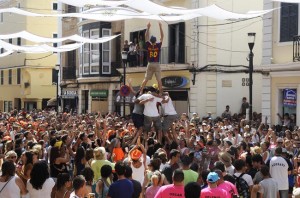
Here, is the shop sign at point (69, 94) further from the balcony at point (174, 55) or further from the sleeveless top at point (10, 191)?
the sleeveless top at point (10, 191)

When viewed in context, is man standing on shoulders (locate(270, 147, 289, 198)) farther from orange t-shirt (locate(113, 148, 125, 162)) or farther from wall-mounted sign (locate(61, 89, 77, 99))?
wall-mounted sign (locate(61, 89, 77, 99))

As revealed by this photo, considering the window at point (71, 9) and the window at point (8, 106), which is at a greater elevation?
the window at point (71, 9)

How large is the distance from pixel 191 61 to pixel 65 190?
63.4 feet

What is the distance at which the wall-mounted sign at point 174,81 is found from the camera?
27052 mm

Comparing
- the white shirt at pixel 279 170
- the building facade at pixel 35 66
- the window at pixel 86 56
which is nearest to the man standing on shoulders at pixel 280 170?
the white shirt at pixel 279 170

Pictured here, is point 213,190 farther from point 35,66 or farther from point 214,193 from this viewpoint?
point 35,66

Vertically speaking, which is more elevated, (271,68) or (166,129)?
(271,68)

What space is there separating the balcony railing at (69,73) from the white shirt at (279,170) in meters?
29.3

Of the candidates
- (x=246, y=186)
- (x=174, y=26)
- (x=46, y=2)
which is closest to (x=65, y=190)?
(x=246, y=186)

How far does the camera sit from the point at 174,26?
2814 centimetres

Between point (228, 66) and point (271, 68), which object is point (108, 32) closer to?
point (228, 66)

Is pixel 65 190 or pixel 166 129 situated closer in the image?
pixel 65 190

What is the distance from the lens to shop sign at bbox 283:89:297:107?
20625 millimetres

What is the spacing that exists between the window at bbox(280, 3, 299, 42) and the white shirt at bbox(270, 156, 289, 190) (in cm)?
Answer: 1080
